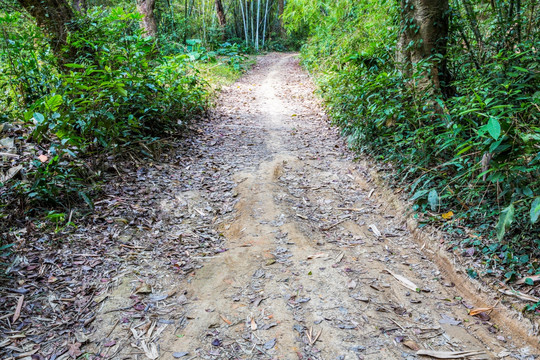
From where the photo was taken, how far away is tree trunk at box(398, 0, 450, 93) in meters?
3.72

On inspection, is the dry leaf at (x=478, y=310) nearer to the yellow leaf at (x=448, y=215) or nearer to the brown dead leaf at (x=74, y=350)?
the yellow leaf at (x=448, y=215)

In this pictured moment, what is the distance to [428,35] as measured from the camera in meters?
3.83

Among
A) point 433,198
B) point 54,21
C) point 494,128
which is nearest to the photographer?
point 494,128

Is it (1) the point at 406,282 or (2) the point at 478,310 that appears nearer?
(2) the point at 478,310

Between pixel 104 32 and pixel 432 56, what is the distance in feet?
14.0

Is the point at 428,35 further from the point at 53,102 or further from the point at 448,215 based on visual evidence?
the point at 53,102

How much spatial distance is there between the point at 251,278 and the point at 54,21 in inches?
184

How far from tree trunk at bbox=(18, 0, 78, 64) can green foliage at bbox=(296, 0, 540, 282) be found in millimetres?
4088

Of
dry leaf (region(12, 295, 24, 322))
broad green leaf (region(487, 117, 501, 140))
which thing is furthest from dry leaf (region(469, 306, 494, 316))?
dry leaf (region(12, 295, 24, 322))

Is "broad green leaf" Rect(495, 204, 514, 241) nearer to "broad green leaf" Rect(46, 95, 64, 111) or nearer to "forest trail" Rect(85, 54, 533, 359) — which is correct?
"forest trail" Rect(85, 54, 533, 359)

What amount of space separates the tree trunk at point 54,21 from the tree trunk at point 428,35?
14.8 feet

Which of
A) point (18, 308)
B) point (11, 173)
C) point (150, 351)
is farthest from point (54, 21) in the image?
point (150, 351)

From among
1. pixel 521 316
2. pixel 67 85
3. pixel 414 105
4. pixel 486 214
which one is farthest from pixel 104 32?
pixel 521 316

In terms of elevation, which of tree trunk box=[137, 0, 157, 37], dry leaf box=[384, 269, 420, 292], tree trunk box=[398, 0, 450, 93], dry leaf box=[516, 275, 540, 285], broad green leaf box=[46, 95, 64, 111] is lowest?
dry leaf box=[384, 269, 420, 292]
